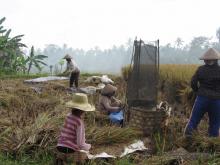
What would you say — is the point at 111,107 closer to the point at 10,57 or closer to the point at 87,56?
the point at 10,57

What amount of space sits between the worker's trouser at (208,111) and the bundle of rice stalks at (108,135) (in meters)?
0.98

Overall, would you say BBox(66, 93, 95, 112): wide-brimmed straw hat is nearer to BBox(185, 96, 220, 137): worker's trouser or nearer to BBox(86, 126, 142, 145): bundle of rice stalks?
BBox(86, 126, 142, 145): bundle of rice stalks

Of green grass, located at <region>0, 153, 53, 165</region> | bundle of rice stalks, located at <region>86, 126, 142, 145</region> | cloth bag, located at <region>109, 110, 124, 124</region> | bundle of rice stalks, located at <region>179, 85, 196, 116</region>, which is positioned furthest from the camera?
bundle of rice stalks, located at <region>179, 85, 196, 116</region>

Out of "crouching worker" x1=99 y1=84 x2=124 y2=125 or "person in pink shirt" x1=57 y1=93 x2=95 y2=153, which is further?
"crouching worker" x1=99 y1=84 x2=124 y2=125

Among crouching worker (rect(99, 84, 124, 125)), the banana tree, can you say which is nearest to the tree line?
the banana tree

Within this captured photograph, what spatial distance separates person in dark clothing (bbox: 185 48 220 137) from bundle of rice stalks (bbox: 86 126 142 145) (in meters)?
1.00

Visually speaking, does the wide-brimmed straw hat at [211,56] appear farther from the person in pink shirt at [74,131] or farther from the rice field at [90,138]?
the person in pink shirt at [74,131]

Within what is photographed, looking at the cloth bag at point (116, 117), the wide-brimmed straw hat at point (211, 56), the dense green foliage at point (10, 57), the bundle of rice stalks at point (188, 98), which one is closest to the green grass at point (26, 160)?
the cloth bag at point (116, 117)

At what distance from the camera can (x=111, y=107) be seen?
24.7 ft

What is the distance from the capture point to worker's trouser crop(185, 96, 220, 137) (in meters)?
6.43

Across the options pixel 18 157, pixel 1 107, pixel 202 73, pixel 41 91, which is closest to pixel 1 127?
pixel 18 157

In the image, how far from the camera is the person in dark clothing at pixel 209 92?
6.41 meters

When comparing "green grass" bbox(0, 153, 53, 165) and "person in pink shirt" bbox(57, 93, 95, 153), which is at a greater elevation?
"person in pink shirt" bbox(57, 93, 95, 153)

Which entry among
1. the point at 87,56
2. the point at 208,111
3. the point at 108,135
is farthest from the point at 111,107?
the point at 87,56
